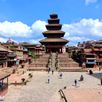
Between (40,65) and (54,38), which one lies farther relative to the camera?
(54,38)

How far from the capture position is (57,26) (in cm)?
9756

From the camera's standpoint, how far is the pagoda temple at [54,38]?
Answer: 92.7m

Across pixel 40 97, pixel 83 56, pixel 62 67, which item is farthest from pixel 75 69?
pixel 40 97

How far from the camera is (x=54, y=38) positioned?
309 feet

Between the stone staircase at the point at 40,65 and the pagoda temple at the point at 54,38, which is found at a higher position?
the pagoda temple at the point at 54,38

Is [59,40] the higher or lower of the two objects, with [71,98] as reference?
higher

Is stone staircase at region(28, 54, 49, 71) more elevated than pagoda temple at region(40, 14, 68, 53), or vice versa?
pagoda temple at region(40, 14, 68, 53)

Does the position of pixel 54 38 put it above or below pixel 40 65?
above

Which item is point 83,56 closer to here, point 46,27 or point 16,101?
point 46,27

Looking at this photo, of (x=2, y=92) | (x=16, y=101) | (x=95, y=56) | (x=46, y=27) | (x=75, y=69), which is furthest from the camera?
(x=46, y=27)

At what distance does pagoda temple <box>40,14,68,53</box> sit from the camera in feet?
304

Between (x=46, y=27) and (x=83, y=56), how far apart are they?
52.2 ft

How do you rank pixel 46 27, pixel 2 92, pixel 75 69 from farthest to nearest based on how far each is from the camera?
pixel 46 27 < pixel 75 69 < pixel 2 92

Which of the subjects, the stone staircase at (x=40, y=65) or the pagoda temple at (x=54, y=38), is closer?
the stone staircase at (x=40, y=65)
